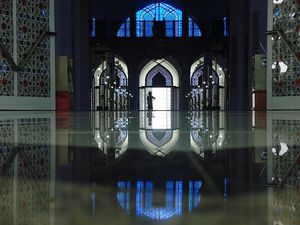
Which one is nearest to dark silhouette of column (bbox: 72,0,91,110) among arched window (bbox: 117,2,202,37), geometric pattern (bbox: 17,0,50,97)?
arched window (bbox: 117,2,202,37)

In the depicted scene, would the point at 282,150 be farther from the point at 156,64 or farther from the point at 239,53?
the point at 156,64

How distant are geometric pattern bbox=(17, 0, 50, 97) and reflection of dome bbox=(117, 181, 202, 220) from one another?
1141 cm

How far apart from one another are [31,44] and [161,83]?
99.3 feet

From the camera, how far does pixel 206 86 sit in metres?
24.8

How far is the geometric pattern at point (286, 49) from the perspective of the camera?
40.8ft

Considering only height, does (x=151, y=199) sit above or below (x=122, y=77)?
below

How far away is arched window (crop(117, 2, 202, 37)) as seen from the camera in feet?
112

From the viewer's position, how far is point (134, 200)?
0.72 metres

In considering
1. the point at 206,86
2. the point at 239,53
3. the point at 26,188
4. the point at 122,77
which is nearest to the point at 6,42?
the point at 26,188

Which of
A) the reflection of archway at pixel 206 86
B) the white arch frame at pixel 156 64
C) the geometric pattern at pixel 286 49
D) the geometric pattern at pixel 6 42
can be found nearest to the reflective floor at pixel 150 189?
the geometric pattern at pixel 6 42

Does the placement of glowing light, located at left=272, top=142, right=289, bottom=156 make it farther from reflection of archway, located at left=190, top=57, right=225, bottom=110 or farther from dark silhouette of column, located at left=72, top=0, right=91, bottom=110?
dark silhouette of column, located at left=72, top=0, right=91, bottom=110

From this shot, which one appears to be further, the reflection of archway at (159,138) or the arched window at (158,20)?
the arched window at (158,20)

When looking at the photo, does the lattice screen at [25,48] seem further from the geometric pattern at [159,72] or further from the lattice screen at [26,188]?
the geometric pattern at [159,72]

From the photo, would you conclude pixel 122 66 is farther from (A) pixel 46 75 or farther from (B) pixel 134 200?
(B) pixel 134 200
